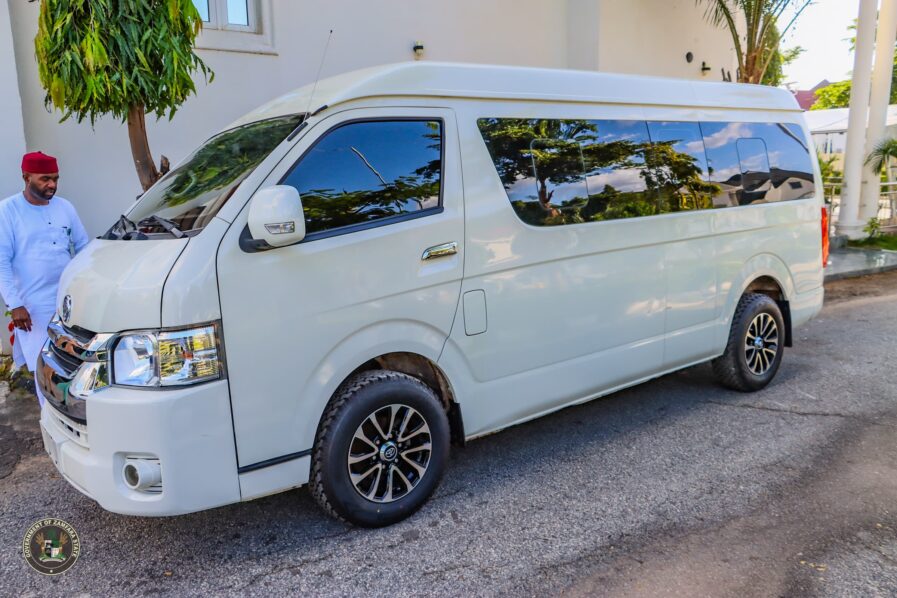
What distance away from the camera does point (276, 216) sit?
2.90m

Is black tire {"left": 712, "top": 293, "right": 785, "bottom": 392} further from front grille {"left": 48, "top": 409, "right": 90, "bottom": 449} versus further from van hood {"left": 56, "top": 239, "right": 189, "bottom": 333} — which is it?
front grille {"left": 48, "top": 409, "right": 90, "bottom": 449}

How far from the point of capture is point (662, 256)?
460cm

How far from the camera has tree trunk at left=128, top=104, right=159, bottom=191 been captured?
16.9ft

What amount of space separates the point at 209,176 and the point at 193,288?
932 mm

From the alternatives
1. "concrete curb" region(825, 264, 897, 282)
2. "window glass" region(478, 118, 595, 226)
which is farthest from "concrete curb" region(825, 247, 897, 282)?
"window glass" region(478, 118, 595, 226)

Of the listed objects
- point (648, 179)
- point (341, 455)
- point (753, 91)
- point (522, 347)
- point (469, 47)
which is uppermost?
point (469, 47)

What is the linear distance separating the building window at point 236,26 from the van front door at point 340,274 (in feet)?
14.7

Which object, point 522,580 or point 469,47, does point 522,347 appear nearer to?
point 522,580

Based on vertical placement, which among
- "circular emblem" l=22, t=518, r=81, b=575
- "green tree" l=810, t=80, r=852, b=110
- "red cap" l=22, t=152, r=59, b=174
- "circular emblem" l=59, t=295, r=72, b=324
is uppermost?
"green tree" l=810, t=80, r=852, b=110

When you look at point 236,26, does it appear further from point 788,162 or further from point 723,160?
point 788,162

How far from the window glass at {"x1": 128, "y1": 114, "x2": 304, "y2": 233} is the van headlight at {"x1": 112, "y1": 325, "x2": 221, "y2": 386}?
522 millimetres

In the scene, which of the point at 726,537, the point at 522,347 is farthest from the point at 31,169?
the point at 726,537

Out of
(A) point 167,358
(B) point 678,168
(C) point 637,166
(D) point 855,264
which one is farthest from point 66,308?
(D) point 855,264

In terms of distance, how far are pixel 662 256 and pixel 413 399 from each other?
6.94ft
